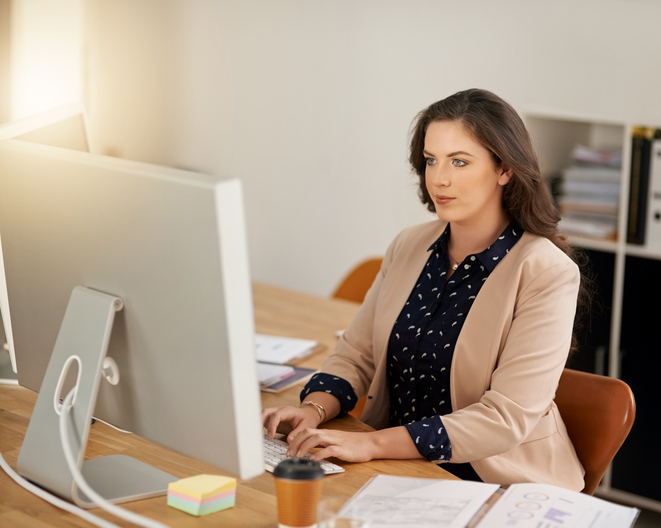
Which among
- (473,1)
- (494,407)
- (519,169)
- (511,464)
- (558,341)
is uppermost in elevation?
(473,1)

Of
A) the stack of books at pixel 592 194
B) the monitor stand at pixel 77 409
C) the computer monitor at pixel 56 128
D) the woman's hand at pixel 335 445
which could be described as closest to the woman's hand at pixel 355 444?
the woman's hand at pixel 335 445

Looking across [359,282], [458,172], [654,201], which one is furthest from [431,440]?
[654,201]

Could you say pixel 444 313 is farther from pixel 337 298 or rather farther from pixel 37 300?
pixel 337 298

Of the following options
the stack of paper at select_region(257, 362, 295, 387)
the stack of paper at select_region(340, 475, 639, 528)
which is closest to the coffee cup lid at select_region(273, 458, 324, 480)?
the stack of paper at select_region(340, 475, 639, 528)

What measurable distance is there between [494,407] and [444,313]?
281 millimetres

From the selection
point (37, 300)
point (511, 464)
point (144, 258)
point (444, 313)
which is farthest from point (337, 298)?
point (144, 258)

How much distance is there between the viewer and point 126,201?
1025mm

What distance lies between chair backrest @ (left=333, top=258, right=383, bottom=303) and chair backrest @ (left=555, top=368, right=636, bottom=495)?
111 cm

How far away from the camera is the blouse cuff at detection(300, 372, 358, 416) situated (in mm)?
1628

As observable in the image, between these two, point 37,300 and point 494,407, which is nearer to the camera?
point 37,300

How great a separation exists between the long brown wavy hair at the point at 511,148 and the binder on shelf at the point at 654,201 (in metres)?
1.33

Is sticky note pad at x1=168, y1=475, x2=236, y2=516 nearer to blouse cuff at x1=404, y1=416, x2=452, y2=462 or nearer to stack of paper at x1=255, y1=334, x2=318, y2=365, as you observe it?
blouse cuff at x1=404, y1=416, x2=452, y2=462

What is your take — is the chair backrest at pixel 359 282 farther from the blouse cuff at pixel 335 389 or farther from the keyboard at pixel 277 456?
the keyboard at pixel 277 456

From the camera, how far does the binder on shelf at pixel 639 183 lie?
2.80 metres
